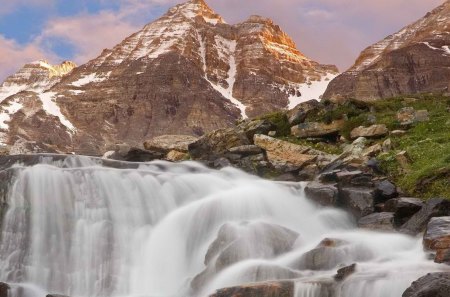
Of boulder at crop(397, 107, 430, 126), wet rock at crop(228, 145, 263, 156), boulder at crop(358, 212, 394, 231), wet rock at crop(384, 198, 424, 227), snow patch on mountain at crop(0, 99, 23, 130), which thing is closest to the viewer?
boulder at crop(358, 212, 394, 231)

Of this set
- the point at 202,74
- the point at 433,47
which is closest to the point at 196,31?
the point at 202,74

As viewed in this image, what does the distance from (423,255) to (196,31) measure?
609ft

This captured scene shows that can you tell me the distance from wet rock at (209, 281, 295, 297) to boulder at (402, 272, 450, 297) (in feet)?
8.31

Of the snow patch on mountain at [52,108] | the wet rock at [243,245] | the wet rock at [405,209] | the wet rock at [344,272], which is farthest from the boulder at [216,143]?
the snow patch on mountain at [52,108]

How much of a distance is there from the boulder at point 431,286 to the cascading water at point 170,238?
103 centimetres

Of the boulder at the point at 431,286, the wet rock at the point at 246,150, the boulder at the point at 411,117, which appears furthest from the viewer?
the boulder at the point at 411,117

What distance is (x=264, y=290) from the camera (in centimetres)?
1368

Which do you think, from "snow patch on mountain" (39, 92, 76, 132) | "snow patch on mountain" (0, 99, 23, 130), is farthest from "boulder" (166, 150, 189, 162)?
"snow patch on mountain" (0, 99, 23, 130)

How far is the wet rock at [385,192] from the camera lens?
19891mm

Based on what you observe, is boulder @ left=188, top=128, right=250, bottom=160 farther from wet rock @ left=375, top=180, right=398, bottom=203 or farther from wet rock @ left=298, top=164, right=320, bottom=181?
wet rock @ left=375, top=180, right=398, bottom=203

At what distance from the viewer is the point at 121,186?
21.8 meters

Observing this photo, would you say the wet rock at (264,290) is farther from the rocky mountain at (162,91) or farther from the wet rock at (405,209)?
the rocky mountain at (162,91)

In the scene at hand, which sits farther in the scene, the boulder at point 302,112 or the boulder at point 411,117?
the boulder at point 302,112

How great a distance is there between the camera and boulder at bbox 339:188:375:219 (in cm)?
1945
